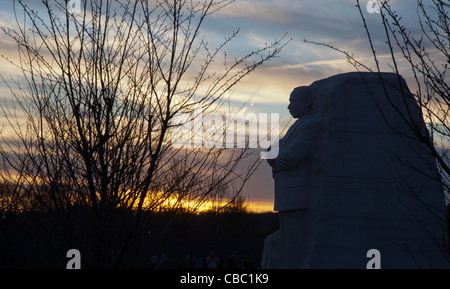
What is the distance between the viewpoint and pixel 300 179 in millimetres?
10359

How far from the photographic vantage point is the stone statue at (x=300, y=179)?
10.1 meters

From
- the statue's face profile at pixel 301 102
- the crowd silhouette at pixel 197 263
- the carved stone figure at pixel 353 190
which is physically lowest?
the crowd silhouette at pixel 197 263

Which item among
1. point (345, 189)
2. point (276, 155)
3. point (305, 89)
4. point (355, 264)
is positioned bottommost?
point (355, 264)

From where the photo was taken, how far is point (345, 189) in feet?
33.0

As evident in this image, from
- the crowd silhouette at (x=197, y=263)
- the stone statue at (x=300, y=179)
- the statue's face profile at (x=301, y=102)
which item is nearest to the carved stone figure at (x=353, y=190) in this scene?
the stone statue at (x=300, y=179)

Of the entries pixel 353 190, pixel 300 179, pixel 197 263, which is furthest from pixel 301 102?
pixel 197 263

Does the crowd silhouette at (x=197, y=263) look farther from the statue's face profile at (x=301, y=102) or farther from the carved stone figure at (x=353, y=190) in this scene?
the statue's face profile at (x=301, y=102)

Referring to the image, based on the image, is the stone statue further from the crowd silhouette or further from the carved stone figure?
the crowd silhouette

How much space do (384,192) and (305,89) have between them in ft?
7.88

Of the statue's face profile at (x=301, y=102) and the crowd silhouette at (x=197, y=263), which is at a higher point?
the statue's face profile at (x=301, y=102)

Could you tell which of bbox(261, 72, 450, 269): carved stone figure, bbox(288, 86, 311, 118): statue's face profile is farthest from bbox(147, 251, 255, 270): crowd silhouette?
bbox(288, 86, 311, 118): statue's face profile
